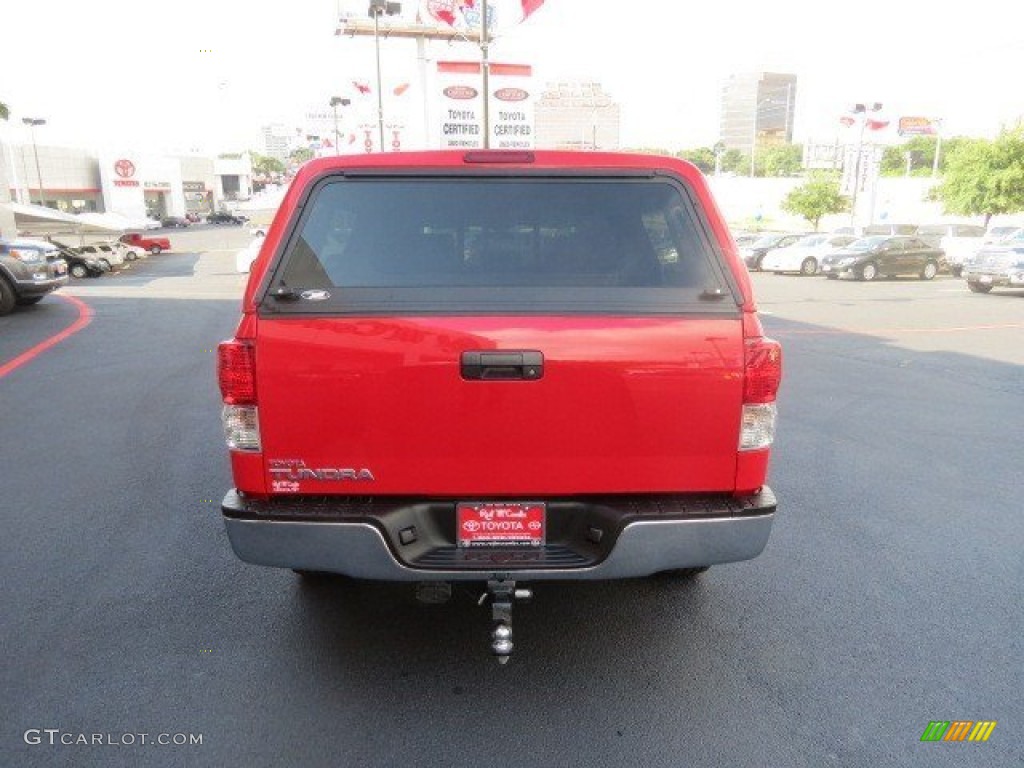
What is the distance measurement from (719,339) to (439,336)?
1.00 metres

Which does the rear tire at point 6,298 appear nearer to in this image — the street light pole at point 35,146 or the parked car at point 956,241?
the parked car at point 956,241

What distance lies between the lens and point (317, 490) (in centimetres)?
280

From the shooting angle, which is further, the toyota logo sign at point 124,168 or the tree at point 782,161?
the tree at point 782,161

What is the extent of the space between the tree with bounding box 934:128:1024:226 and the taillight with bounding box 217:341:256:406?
41.0 metres

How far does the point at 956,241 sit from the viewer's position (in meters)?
28.5

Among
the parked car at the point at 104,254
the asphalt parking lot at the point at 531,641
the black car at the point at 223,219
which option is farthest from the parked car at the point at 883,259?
the black car at the point at 223,219

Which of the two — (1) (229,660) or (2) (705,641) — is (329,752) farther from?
(2) (705,641)

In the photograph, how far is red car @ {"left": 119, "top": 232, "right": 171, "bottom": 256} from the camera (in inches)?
1510

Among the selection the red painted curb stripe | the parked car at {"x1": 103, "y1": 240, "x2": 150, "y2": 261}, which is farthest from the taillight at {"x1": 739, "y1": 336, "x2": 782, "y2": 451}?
the parked car at {"x1": 103, "y1": 240, "x2": 150, "y2": 261}

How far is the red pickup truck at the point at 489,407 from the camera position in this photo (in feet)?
8.76

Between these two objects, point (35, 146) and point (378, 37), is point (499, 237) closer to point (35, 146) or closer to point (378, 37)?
point (378, 37)

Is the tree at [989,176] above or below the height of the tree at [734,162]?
below

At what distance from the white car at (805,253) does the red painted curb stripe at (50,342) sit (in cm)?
2329

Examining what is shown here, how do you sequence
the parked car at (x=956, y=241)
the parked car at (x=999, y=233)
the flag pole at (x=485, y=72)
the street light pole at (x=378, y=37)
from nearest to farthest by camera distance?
1. the flag pole at (x=485, y=72)
2. the parked car at (x=999, y=233)
3. the parked car at (x=956, y=241)
4. the street light pole at (x=378, y=37)
